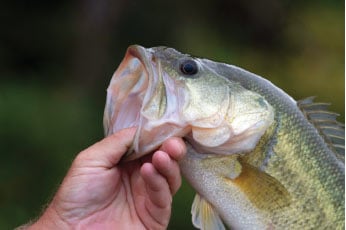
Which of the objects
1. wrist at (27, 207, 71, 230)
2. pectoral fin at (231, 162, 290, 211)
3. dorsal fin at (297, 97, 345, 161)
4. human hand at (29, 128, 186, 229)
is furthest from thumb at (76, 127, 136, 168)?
dorsal fin at (297, 97, 345, 161)

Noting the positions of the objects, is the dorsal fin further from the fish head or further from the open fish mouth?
the open fish mouth

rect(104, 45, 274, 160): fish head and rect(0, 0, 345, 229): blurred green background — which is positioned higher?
rect(104, 45, 274, 160): fish head

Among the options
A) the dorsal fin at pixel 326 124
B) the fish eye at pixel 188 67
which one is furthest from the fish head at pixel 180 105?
the dorsal fin at pixel 326 124

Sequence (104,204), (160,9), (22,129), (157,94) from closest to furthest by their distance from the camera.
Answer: (157,94) → (104,204) → (22,129) → (160,9)

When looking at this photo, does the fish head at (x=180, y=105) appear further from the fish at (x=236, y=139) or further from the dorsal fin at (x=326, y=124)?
the dorsal fin at (x=326, y=124)

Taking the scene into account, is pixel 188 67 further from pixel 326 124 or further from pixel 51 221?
pixel 51 221

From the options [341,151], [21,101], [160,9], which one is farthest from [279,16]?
[341,151]

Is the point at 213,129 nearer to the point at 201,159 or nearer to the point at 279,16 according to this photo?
the point at 201,159
